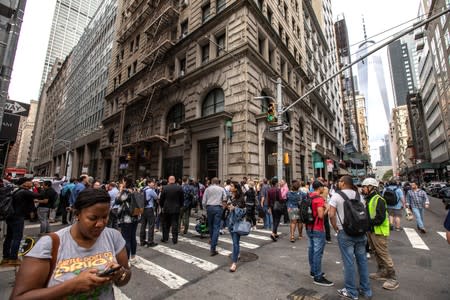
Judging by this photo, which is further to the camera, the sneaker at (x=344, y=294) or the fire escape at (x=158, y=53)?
the fire escape at (x=158, y=53)

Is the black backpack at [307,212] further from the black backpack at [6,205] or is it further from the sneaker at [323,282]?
the black backpack at [6,205]

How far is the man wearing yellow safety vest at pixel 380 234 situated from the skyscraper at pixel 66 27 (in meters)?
169

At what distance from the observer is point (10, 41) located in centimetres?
510

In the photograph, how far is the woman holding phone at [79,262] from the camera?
4.74 ft

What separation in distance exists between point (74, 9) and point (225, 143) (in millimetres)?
166203

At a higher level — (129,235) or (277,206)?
(277,206)

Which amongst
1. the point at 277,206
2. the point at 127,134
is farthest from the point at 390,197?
the point at 127,134

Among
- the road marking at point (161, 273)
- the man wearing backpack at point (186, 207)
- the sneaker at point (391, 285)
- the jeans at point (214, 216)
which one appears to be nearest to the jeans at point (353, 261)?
the sneaker at point (391, 285)

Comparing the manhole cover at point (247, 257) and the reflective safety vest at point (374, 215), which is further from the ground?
the reflective safety vest at point (374, 215)

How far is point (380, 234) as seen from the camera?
468cm

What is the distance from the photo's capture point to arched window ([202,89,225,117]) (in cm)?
1750

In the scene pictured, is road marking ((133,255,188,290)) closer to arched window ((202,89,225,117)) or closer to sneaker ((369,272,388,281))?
sneaker ((369,272,388,281))

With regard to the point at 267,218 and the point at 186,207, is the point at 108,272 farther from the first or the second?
the point at 267,218

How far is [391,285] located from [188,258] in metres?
4.70
